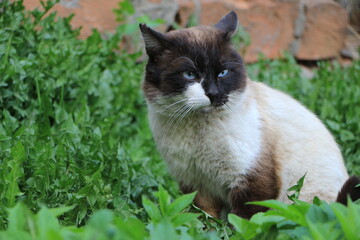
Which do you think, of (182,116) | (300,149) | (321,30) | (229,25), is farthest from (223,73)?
(321,30)

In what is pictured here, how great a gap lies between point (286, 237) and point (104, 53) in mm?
3340

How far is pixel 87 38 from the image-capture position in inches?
199

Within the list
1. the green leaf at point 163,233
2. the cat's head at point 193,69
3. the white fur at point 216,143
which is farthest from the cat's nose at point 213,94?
the green leaf at point 163,233

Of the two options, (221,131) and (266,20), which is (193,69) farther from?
(266,20)

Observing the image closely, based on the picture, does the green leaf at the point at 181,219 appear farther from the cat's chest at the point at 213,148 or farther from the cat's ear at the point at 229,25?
the cat's ear at the point at 229,25

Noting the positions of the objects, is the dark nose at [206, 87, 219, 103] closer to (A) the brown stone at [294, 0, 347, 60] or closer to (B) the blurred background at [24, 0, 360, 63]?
(B) the blurred background at [24, 0, 360, 63]

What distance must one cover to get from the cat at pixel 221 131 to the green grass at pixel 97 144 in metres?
0.27

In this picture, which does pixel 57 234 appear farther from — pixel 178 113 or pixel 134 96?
pixel 134 96

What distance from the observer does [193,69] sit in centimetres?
312

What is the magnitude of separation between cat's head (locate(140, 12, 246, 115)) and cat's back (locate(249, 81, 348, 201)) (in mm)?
367

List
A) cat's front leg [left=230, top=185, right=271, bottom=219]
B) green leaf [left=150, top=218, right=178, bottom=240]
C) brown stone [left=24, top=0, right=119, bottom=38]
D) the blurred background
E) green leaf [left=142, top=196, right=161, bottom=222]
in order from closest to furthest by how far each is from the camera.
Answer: green leaf [left=150, top=218, right=178, bottom=240] → green leaf [left=142, top=196, right=161, bottom=222] → cat's front leg [left=230, top=185, right=271, bottom=219] → brown stone [left=24, top=0, right=119, bottom=38] → the blurred background

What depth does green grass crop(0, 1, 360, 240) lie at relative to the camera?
2.04 meters

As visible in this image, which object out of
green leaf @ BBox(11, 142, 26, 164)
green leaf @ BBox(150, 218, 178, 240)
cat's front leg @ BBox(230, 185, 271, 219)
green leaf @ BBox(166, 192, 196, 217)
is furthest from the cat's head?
green leaf @ BBox(150, 218, 178, 240)

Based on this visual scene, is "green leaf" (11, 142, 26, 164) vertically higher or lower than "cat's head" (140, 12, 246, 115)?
lower
